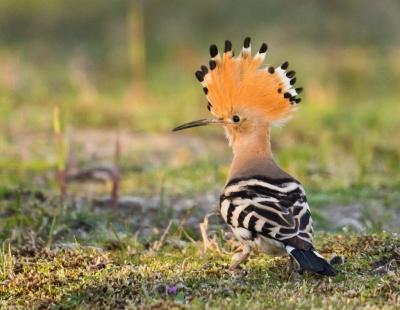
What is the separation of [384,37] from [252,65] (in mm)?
9438

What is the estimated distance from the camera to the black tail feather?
9.11 feet

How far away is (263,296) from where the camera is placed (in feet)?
8.95

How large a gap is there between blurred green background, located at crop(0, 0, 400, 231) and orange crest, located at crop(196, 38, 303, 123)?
1.39m

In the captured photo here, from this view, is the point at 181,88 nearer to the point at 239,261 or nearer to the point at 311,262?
the point at 239,261

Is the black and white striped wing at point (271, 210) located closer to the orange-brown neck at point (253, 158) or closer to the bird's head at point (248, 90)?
the orange-brown neck at point (253, 158)

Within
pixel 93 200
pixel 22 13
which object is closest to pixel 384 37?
pixel 22 13

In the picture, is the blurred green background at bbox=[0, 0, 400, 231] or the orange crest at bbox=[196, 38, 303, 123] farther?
the blurred green background at bbox=[0, 0, 400, 231]

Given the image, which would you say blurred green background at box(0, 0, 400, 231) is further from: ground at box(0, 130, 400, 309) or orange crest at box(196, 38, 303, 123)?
orange crest at box(196, 38, 303, 123)

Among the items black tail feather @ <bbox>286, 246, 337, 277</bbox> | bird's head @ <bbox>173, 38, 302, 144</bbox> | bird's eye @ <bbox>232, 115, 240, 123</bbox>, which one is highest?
bird's head @ <bbox>173, 38, 302, 144</bbox>

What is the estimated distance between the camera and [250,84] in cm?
369

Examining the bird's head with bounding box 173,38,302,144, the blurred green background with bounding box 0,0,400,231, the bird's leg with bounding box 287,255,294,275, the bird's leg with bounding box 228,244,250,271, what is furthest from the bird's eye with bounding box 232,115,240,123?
the blurred green background with bounding box 0,0,400,231

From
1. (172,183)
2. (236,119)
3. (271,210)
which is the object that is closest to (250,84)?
(236,119)

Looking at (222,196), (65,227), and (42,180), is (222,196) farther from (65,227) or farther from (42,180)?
(42,180)

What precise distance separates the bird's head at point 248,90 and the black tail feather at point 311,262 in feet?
3.32
